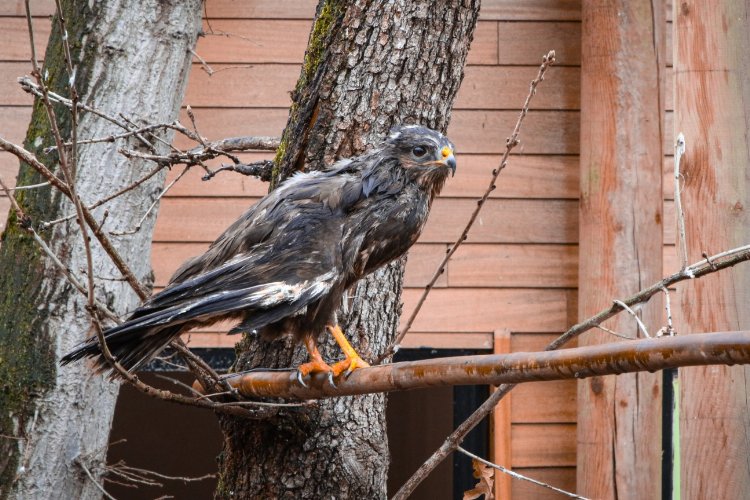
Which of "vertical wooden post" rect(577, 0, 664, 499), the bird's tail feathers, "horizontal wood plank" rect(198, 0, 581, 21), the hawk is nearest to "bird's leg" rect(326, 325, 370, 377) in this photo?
the hawk

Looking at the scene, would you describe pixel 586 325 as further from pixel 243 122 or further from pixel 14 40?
pixel 14 40

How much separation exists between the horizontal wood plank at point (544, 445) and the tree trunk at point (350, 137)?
1660 millimetres

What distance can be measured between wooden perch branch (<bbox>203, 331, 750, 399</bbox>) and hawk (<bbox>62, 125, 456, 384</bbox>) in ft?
0.62

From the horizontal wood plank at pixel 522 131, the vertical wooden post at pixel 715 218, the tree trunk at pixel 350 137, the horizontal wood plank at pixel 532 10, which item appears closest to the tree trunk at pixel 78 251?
the tree trunk at pixel 350 137

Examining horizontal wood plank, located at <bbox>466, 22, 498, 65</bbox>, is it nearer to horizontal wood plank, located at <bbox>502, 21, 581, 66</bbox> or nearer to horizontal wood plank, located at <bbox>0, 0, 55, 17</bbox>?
horizontal wood plank, located at <bbox>502, 21, 581, 66</bbox>

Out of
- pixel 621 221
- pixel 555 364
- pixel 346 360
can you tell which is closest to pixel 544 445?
pixel 621 221

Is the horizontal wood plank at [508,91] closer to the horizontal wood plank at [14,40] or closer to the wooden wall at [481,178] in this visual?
the wooden wall at [481,178]

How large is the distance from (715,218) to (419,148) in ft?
3.72

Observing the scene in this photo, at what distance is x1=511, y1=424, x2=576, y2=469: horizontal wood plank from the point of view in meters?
3.69

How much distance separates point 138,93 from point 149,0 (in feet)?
0.97

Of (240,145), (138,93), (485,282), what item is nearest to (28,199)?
(138,93)

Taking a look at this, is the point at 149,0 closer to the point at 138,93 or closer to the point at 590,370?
the point at 138,93

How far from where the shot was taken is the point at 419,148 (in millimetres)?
2010

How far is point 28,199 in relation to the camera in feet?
8.84
